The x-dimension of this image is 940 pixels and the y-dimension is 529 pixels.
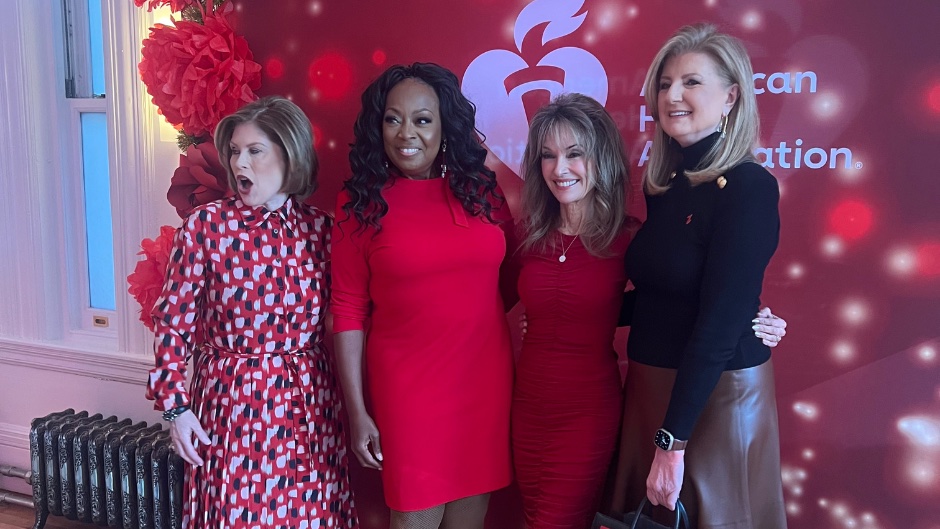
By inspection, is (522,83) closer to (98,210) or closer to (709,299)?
(709,299)

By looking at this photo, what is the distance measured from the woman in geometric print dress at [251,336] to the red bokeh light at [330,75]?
1.89 ft

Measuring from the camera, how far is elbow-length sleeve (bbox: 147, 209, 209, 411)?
1.72 meters

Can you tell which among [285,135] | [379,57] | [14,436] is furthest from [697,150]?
[14,436]

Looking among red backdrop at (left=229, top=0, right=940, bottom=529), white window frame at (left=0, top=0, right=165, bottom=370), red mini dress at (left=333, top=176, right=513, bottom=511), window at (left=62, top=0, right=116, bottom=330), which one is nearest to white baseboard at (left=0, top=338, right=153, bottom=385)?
white window frame at (left=0, top=0, right=165, bottom=370)

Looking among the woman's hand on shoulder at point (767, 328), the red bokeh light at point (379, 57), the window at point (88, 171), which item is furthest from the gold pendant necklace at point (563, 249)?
the window at point (88, 171)

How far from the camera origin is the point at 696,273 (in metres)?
1.42

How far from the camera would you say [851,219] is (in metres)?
1.83

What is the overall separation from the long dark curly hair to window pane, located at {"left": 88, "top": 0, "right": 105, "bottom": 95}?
6.38 ft

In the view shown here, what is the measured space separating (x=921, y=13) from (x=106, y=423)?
3196 mm

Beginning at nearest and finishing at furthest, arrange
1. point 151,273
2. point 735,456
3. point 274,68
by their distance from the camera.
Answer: point 735,456
point 151,273
point 274,68

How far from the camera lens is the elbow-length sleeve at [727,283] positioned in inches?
52.1

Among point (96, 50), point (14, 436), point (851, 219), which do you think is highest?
point (96, 50)

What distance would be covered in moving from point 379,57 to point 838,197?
152 cm

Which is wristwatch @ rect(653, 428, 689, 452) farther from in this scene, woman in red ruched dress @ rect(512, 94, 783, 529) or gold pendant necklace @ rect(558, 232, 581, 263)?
gold pendant necklace @ rect(558, 232, 581, 263)
